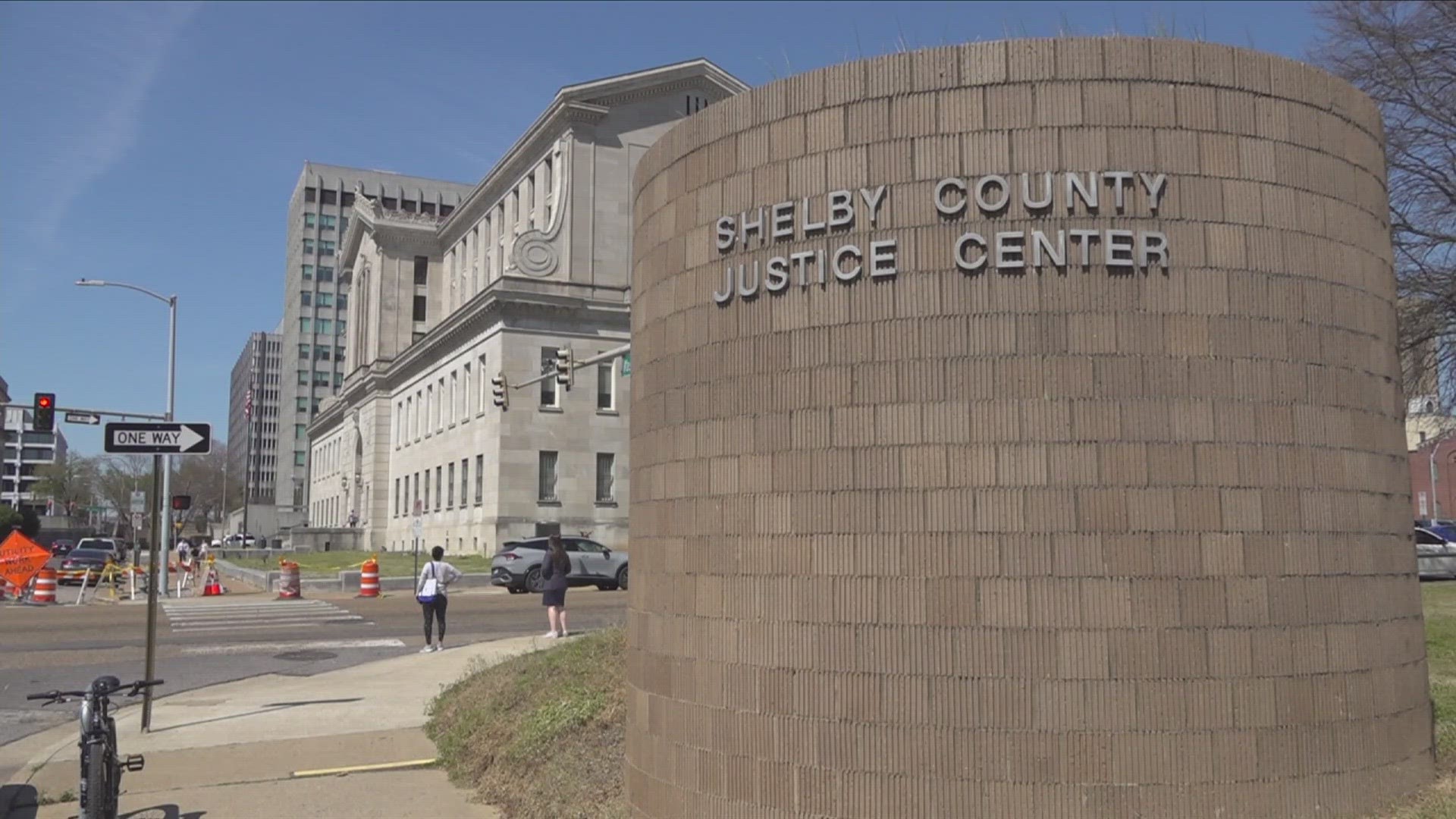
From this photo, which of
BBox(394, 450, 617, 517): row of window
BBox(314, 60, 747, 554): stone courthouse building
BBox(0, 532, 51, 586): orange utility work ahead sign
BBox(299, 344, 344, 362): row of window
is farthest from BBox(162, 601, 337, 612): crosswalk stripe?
BBox(299, 344, 344, 362): row of window

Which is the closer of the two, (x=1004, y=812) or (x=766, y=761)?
(x=1004, y=812)

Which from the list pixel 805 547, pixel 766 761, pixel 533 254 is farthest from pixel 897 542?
pixel 533 254

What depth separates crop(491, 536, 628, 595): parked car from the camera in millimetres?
30844

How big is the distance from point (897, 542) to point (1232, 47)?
2.91 meters

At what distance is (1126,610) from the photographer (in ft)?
17.6

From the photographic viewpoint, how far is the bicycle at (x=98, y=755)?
7.20 m

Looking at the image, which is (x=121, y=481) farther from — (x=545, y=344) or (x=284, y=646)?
(x=284, y=646)

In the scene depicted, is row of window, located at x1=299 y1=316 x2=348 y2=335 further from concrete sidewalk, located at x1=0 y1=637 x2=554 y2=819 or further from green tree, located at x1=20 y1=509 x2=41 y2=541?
concrete sidewalk, located at x1=0 y1=637 x2=554 y2=819

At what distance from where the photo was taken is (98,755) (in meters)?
7.20

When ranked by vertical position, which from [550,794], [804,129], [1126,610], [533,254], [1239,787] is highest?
[533,254]

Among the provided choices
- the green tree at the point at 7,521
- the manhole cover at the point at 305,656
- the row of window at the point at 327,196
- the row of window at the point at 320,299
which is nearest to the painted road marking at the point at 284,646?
the manhole cover at the point at 305,656

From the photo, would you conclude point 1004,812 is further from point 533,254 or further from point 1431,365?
point 533,254

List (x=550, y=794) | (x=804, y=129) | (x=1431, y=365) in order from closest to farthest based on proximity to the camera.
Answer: (x=804, y=129) < (x=550, y=794) < (x=1431, y=365)

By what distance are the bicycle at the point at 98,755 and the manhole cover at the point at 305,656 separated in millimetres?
9728
